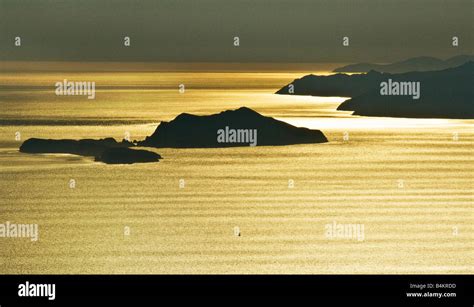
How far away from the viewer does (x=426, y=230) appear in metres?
54.1

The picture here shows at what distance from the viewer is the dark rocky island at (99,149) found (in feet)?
229

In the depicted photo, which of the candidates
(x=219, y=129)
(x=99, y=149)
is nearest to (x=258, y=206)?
(x=219, y=129)

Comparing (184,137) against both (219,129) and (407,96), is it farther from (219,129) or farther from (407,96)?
(407,96)

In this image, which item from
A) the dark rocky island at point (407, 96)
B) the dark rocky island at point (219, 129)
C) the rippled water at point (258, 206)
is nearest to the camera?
the rippled water at point (258, 206)

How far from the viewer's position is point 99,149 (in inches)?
2795

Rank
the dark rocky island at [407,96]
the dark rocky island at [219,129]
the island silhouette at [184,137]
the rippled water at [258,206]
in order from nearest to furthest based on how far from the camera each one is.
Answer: the rippled water at [258,206] → the dark rocky island at [219,129] → the island silhouette at [184,137] → the dark rocky island at [407,96]

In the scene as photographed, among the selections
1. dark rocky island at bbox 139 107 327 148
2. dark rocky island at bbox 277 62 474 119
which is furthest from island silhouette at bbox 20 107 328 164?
dark rocky island at bbox 277 62 474 119

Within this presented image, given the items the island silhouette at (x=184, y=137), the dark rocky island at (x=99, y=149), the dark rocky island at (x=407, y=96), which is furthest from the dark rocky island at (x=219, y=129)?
the dark rocky island at (x=407, y=96)

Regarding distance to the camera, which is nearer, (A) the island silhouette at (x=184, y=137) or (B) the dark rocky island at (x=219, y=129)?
(B) the dark rocky island at (x=219, y=129)

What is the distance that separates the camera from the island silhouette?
66.3 m

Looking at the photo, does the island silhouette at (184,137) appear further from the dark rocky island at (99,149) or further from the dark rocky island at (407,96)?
the dark rocky island at (407,96)

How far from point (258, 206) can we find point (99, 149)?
1597cm

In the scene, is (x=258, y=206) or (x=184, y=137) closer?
(x=258, y=206)

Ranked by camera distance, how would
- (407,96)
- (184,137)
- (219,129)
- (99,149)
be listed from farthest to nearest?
(407,96)
(99,149)
(184,137)
(219,129)
